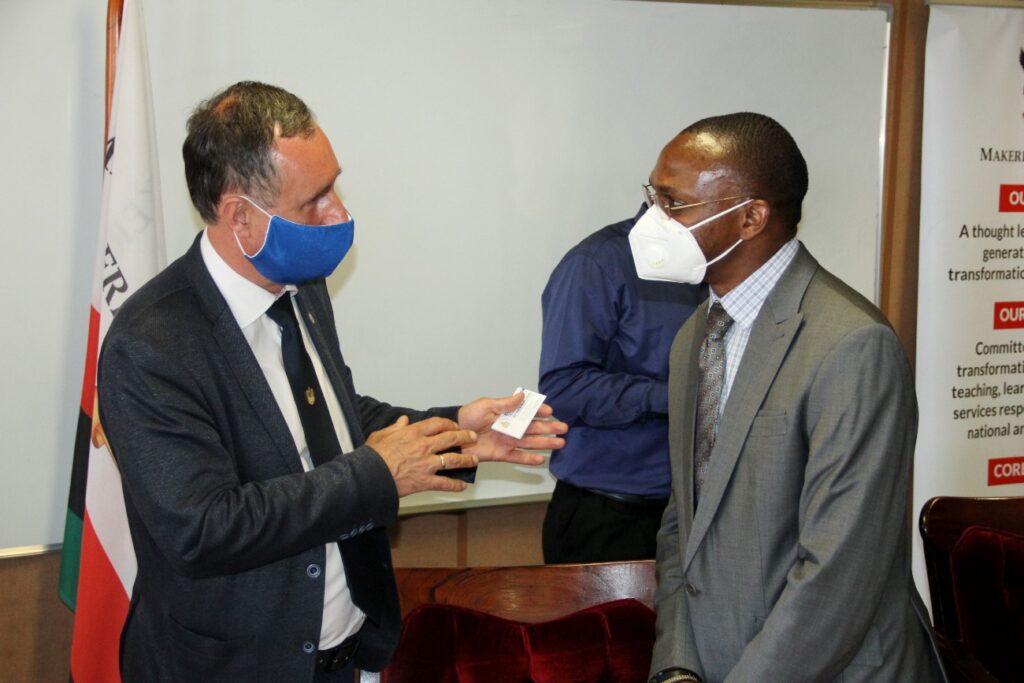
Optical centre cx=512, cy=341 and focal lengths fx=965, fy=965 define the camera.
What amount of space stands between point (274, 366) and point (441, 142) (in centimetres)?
157

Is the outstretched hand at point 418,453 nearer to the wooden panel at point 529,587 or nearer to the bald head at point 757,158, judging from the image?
the wooden panel at point 529,587

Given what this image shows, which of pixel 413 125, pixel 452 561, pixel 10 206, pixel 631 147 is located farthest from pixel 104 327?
pixel 631 147

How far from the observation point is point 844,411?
1.50 m

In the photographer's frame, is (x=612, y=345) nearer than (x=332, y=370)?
No

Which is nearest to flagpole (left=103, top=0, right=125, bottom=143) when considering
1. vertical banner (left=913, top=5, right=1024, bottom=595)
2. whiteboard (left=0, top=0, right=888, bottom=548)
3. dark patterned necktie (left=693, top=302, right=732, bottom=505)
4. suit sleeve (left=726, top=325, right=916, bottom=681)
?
whiteboard (left=0, top=0, right=888, bottom=548)

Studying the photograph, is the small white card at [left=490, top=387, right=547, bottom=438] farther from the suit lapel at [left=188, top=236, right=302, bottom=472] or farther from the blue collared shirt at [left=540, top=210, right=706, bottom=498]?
the blue collared shirt at [left=540, top=210, right=706, bottom=498]

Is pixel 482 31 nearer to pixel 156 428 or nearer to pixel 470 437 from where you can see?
pixel 470 437

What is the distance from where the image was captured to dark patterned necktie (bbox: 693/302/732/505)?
5.88 feet

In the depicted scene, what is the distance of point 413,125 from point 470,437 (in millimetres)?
1544

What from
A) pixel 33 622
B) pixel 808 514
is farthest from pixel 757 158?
pixel 33 622

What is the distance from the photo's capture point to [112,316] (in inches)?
103

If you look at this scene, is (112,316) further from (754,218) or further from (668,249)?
(754,218)

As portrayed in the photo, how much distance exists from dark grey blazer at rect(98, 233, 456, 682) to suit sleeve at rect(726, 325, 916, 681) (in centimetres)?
68

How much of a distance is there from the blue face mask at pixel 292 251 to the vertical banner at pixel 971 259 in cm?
277
